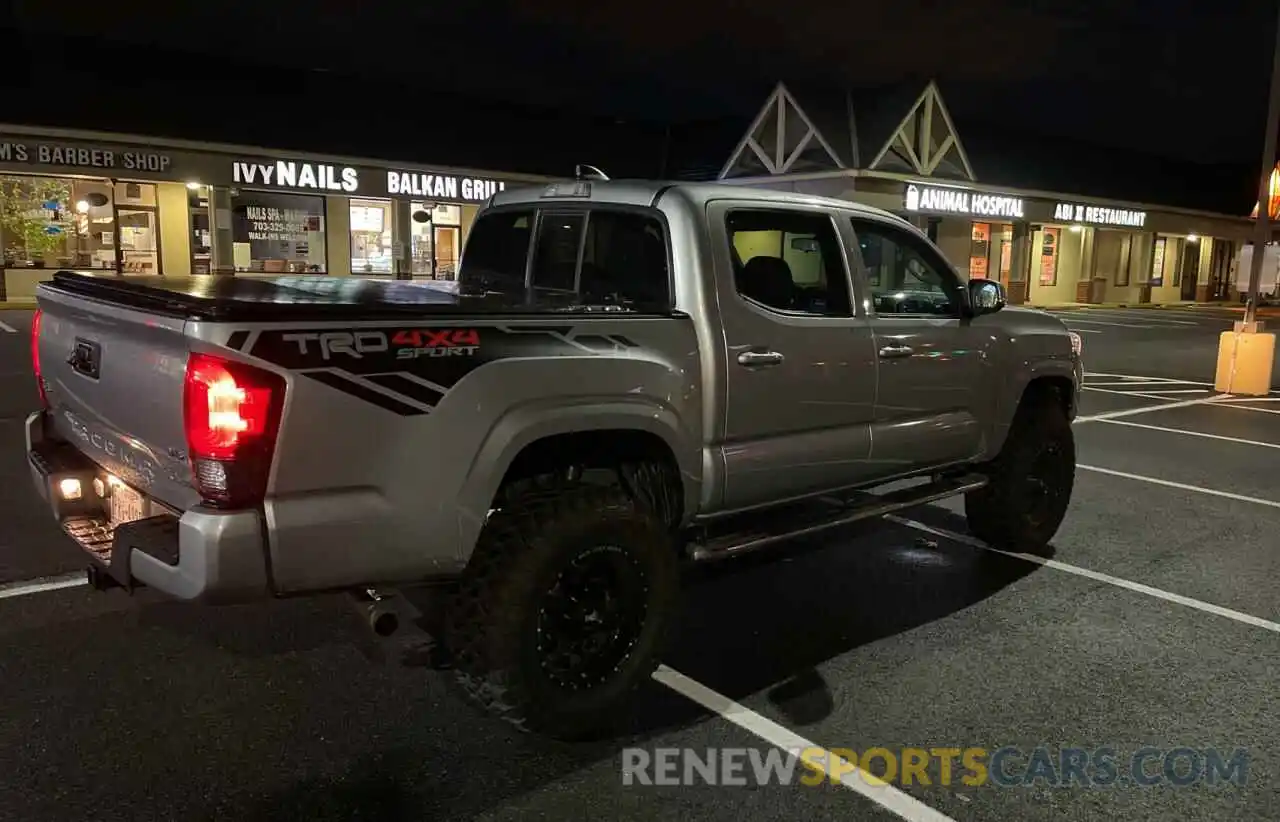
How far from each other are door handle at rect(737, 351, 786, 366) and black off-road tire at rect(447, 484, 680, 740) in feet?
2.59

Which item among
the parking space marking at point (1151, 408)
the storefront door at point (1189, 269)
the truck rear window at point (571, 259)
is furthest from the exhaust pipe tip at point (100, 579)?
the storefront door at point (1189, 269)

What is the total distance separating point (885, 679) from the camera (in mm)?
4293

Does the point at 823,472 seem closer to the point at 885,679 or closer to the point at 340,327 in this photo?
the point at 885,679

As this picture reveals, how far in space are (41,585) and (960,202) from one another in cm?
2427

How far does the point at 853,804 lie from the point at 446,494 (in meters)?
1.67

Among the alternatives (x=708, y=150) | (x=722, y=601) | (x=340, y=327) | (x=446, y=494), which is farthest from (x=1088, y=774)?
(x=708, y=150)

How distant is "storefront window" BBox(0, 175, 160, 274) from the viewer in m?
22.6

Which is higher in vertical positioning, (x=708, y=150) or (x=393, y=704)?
(x=708, y=150)

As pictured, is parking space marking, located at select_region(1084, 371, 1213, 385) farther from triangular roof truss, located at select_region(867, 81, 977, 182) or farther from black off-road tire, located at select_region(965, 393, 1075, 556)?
black off-road tire, located at select_region(965, 393, 1075, 556)

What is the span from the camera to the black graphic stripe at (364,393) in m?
2.97

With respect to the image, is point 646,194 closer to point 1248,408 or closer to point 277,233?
point 1248,408

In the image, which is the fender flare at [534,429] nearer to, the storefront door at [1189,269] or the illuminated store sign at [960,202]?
the illuminated store sign at [960,202]

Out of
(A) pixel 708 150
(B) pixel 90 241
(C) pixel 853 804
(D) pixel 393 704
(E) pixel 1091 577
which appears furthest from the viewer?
(A) pixel 708 150

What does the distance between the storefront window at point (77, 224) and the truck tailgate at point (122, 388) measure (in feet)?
72.4
